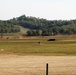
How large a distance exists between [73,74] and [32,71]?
331 cm

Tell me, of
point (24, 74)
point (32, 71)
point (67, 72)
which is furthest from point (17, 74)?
point (67, 72)

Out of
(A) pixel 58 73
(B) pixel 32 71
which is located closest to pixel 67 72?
(A) pixel 58 73

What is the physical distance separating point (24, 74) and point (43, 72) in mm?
1576

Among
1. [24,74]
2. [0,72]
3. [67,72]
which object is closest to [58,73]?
[67,72]

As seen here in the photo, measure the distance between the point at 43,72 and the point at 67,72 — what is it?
5.68ft

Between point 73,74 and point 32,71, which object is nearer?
point 73,74

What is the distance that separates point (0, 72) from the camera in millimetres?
22031

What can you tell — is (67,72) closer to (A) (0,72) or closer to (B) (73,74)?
(B) (73,74)

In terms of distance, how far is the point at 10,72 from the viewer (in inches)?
867

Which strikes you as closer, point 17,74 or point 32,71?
point 17,74

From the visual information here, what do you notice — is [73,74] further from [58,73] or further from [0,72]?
[0,72]

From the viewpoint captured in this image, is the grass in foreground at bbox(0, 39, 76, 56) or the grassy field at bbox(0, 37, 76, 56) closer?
the grassy field at bbox(0, 37, 76, 56)

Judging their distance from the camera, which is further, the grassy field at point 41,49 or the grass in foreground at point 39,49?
the grass in foreground at point 39,49

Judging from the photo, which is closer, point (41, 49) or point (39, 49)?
point (41, 49)
